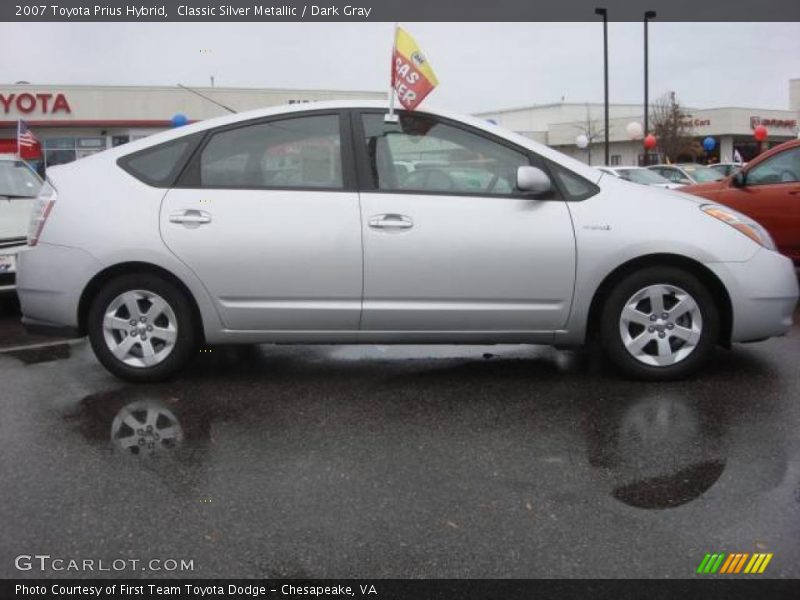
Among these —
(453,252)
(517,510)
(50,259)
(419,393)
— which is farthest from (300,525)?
(50,259)

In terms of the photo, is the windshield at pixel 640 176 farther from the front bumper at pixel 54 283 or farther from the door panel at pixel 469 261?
the front bumper at pixel 54 283

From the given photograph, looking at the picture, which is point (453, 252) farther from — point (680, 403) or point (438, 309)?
point (680, 403)

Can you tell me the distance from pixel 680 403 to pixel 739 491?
1.15 m

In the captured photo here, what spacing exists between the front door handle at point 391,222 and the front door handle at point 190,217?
3.21 ft

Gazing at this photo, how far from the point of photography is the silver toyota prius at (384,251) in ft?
14.9

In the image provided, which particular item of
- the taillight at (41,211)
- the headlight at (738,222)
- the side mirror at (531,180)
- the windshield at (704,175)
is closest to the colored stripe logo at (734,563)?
the side mirror at (531,180)

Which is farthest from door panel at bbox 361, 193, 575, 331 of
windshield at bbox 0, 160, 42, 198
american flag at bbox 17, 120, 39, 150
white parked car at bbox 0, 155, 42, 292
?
american flag at bbox 17, 120, 39, 150

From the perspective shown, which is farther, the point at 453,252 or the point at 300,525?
the point at 453,252

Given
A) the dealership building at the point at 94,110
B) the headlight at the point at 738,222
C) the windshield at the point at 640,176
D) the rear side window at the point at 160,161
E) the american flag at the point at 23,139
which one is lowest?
the headlight at the point at 738,222

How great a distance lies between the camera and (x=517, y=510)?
305 centimetres

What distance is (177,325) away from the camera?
15.4 feet

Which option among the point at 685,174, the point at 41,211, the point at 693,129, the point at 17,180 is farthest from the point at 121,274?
the point at 693,129

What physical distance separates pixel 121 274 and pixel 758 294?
3.77 meters

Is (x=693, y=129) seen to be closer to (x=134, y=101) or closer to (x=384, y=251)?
(x=134, y=101)
